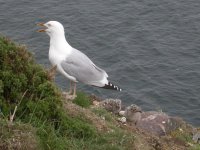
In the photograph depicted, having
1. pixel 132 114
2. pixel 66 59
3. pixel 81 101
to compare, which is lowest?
pixel 132 114

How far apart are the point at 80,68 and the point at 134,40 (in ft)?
42.2

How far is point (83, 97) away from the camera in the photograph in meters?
12.2

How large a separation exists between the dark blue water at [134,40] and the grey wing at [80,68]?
25.7ft

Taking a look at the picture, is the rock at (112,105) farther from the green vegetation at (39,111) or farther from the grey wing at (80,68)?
the green vegetation at (39,111)

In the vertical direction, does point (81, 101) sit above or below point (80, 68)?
below

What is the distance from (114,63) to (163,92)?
2977 millimetres

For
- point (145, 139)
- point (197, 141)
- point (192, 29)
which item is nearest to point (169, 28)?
point (192, 29)

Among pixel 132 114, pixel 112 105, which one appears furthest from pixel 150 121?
pixel 112 105

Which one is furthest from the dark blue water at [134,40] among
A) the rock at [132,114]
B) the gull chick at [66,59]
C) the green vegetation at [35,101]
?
the green vegetation at [35,101]

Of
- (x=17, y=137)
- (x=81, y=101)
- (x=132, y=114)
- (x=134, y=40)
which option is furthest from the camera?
(x=134, y=40)

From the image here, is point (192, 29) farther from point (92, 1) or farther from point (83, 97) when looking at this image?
point (83, 97)

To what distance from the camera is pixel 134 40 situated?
83.6ft

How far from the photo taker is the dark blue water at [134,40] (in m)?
21.8

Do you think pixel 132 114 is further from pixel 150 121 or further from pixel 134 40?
pixel 134 40
